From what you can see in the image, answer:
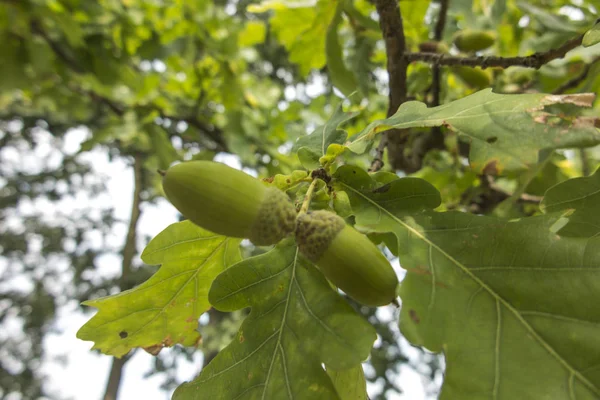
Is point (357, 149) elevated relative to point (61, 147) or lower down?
elevated

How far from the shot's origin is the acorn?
2363mm

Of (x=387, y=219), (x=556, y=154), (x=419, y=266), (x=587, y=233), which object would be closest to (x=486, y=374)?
(x=419, y=266)

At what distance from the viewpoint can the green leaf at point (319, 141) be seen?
4.55ft

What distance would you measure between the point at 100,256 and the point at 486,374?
7.83 m

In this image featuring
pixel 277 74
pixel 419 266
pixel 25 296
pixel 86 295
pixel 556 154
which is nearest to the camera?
pixel 419 266

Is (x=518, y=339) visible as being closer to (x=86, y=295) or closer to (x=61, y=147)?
(x=86, y=295)

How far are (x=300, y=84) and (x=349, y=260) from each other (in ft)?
18.1

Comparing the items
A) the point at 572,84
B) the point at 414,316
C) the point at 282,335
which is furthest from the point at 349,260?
the point at 572,84

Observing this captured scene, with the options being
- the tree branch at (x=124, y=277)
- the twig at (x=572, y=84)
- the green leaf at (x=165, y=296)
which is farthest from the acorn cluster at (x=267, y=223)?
the tree branch at (x=124, y=277)

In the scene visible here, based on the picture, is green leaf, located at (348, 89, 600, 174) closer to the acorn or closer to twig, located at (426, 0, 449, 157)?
twig, located at (426, 0, 449, 157)

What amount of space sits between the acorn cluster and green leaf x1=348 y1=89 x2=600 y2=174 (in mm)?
322

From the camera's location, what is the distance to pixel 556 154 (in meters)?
2.02

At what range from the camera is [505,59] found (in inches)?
58.3

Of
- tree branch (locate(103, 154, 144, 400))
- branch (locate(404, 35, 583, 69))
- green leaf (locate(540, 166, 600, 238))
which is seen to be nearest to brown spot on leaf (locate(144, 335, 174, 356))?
green leaf (locate(540, 166, 600, 238))
